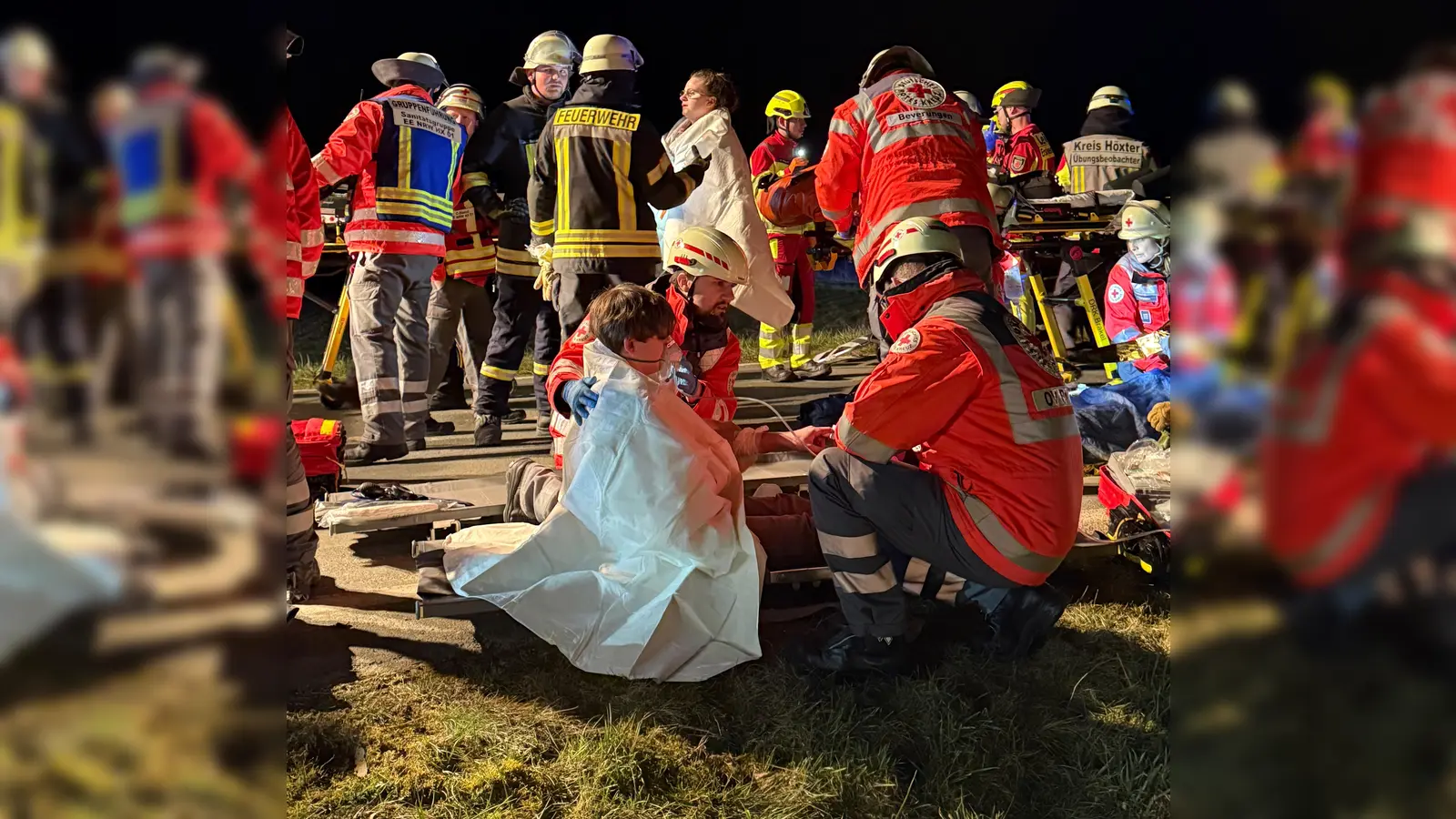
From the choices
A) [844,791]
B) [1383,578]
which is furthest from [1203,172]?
[844,791]

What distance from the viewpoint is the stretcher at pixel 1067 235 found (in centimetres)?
671

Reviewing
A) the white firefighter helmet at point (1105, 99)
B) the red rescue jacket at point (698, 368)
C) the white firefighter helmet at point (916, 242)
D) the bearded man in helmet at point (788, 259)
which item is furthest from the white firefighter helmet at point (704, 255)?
the white firefighter helmet at point (1105, 99)

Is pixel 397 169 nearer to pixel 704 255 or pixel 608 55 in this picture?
pixel 608 55

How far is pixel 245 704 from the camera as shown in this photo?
0.63 metres

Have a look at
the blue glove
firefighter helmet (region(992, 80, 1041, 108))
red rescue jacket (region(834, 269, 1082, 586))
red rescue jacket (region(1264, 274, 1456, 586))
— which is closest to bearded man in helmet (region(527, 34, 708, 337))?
the blue glove

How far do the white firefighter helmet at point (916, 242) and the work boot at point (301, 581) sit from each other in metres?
1.96

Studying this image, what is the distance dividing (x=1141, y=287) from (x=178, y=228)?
18.6 feet

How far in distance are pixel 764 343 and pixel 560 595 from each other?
4911 mm

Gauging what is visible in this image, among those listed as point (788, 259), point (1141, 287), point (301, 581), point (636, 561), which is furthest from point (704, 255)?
point (788, 259)

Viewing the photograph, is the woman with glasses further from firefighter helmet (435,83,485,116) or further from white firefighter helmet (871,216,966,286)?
white firefighter helmet (871,216,966,286)

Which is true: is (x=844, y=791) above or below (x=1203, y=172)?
below

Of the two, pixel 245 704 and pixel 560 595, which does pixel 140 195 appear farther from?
pixel 560 595

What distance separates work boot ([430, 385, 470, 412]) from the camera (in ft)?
22.7

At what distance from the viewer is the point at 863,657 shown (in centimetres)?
285
